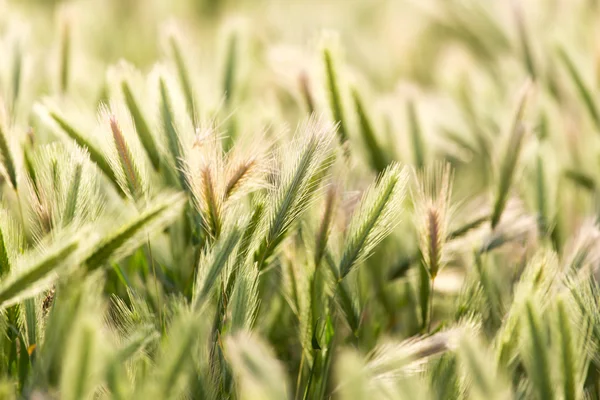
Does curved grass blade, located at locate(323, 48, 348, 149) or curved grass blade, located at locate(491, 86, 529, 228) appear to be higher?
curved grass blade, located at locate(323, 48, 348, 149)

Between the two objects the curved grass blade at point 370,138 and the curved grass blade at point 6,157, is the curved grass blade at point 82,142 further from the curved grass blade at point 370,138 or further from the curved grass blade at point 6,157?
the curved grass blade at point 370,138

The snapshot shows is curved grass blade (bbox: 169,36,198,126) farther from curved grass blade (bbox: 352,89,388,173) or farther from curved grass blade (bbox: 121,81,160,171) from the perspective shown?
curved grass blade (bbox: 352,89,388,173)

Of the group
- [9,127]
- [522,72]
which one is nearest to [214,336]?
[9,127]

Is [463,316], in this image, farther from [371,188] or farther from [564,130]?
[564,130]

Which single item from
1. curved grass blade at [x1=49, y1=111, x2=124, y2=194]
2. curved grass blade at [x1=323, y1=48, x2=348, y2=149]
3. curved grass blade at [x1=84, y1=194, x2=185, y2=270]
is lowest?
curved grass blade at [x1=84, y1=194, x2=185, y2=270]

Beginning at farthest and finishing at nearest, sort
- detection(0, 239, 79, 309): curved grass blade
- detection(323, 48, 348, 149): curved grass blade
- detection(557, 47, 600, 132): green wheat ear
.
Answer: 1. detection(557, 47, 600, 132): green wheat ear
2. detection(323, 48, 348, 149): curved grass blade
3. detection(0, 239, 79, 309): curved grass blade

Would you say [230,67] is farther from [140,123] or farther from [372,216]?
[372,216]

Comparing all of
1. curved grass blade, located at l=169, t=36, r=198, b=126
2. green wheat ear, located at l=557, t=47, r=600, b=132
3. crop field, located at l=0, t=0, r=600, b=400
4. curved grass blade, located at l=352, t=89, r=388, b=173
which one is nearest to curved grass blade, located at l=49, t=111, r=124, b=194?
crop field, located at l=0, t=0, r=600, b=400

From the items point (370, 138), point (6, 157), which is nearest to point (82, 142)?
point (6, 157)

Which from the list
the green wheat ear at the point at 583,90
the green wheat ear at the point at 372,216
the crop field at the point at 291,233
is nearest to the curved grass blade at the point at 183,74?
the crop field at the point at 291,233
